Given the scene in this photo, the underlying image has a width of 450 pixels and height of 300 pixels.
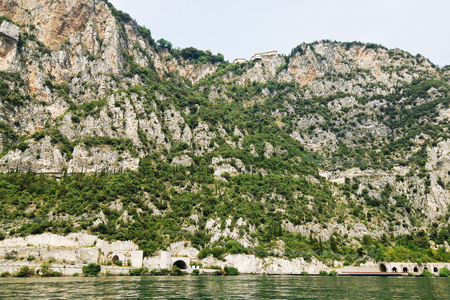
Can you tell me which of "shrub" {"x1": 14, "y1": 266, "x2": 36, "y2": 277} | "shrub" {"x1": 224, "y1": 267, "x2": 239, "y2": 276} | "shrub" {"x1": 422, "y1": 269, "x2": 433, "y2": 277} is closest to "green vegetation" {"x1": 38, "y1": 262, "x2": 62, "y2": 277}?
"shrub" {"x1": 14, "y1": 266, "x2": 36, "y2": 277}

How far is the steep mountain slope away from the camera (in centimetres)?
9106

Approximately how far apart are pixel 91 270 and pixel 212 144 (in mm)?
70051

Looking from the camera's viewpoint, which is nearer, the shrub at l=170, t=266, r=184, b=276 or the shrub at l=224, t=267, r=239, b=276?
the shrub at l=170, t=266, r=184, b=276

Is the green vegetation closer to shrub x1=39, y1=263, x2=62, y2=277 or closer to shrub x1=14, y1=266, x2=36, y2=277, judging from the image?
shrub x1=39, y1=263, x2=62, y2=277

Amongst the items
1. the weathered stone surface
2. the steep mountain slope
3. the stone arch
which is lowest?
the stone arch

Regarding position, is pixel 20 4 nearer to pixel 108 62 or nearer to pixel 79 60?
pixel 79 60

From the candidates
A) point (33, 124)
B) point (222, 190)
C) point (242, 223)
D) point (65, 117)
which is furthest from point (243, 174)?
point (33, 124)

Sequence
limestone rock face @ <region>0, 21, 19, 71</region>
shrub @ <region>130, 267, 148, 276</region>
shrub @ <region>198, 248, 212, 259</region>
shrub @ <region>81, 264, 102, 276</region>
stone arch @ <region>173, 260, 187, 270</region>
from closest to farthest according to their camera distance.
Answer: shrub @ <region>81, 264, 102, 276</region>
shrub @ <region>130, 267, 148, 276</region>
stone arch @ <region>173, 260, 187, 270</region>
shrub @ <region>198, 248, 212, 259</region>
limestone rock face @ <region>0, 21, 19, 71</region>

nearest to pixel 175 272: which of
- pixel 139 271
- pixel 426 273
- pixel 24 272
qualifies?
pixel 139 271

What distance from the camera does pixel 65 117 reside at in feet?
385

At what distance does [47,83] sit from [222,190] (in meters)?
73.6

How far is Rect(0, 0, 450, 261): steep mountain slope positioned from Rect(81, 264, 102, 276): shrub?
11.7m

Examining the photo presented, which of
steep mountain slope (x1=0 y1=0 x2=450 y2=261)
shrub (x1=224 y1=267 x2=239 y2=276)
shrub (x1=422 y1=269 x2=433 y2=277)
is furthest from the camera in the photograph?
shrub (x1=422 y1=269 x2=433 y2=277)

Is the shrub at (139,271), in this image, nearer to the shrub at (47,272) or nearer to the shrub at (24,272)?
the shrub at (47,272)
